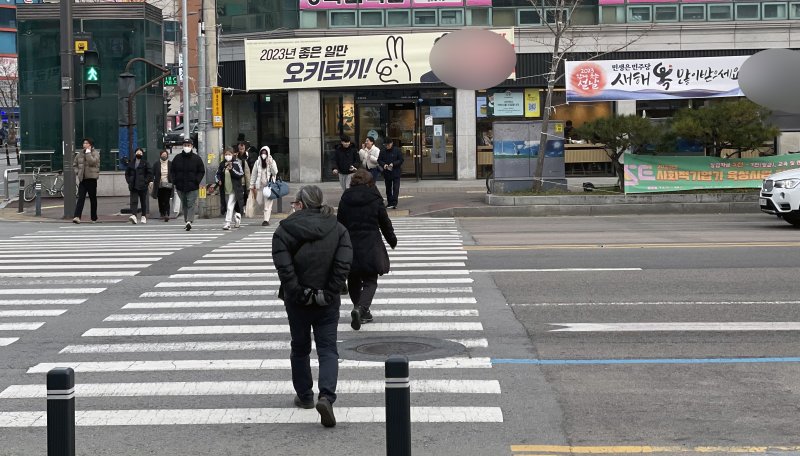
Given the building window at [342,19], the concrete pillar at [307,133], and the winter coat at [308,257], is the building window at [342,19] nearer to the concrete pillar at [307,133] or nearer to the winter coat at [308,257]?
the concrete pillar at [307,133]

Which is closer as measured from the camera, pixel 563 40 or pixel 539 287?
pixel 539 287

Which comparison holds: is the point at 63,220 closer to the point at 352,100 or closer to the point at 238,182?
the point at 238,182

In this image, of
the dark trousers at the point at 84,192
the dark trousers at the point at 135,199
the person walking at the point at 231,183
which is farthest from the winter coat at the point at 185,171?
the dark trousers at the point at 84,192

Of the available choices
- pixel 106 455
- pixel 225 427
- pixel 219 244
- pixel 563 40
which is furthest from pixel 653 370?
pixel 563 40

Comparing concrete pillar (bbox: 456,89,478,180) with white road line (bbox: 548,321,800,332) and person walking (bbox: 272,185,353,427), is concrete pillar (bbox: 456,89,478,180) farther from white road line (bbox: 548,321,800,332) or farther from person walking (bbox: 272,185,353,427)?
person walking (bbox: 272,185,353,427)

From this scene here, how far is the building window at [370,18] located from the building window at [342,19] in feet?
0.77

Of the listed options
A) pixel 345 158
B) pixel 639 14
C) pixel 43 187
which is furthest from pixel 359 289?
pixel 639 14

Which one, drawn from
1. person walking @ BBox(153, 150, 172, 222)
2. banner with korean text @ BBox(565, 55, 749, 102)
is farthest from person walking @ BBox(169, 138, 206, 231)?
banner with korean text @ BBox(565, 55, 749, 102)

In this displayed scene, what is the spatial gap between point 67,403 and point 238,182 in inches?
732

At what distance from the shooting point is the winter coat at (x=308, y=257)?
7.85m

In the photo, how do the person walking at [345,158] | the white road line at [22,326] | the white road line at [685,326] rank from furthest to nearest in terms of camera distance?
the person walking at [345,158]
the white road line at [22,326]
the white road line at [685,326]

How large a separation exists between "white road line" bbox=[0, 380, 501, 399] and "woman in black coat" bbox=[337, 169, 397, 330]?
8.18 feet

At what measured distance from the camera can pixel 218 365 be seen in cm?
968

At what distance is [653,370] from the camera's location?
9.27 metres
